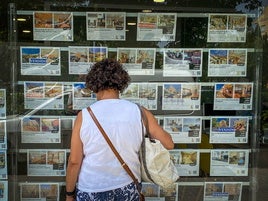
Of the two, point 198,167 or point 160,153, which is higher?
point 160,153

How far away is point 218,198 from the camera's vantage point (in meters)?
4.72

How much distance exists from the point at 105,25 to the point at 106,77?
1.66m

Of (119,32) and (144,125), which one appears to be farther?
(119,32)

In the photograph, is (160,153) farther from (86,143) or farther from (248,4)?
(248,4)

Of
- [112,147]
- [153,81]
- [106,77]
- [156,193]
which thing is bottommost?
[156,193]

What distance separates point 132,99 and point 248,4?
158 cm

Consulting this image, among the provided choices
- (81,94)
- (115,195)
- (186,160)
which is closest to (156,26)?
(81,94)

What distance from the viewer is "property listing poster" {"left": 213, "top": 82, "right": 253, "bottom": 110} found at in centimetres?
459

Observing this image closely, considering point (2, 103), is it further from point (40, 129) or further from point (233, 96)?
point (233, 96)

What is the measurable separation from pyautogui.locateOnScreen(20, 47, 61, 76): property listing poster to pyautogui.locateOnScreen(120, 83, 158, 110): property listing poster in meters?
0.74

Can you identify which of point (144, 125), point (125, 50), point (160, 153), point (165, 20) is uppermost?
point (165, 20)

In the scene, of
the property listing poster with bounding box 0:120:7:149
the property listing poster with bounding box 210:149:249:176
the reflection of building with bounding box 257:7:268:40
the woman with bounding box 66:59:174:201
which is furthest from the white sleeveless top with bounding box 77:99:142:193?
the reflection of building with bounding box 257:7:268:40

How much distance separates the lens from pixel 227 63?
457cm

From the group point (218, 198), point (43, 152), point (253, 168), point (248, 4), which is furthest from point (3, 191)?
point (248, 4)
